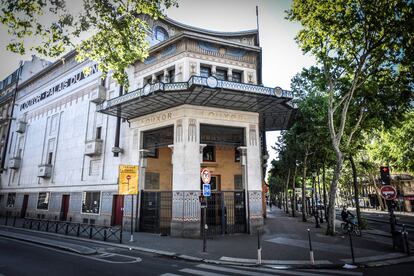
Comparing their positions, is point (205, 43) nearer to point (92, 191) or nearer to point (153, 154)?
point (153, 154)

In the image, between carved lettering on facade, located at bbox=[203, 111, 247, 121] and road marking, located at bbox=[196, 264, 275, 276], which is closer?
road marking, located at bbox=[196, 264, 275, 276]

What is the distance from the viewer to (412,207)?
5453cm

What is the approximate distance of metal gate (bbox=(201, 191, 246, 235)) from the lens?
1668 cm

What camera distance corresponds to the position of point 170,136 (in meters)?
20.0

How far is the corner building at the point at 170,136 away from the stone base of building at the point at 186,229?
60 millimetres

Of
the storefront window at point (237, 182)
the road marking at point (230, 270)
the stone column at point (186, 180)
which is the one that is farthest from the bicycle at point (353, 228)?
the road marking at point (230, 270)

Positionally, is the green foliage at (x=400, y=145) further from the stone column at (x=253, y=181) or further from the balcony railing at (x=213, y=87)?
the balcony railing at (x=213, y=87)

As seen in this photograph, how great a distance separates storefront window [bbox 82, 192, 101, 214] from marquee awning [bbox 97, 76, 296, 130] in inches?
315

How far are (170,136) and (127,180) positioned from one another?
20.8 feet

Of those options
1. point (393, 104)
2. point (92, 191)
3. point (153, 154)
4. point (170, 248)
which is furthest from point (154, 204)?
point (393, 104)

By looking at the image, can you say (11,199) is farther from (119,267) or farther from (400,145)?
(400,145)

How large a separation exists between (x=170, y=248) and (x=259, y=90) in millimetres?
10278

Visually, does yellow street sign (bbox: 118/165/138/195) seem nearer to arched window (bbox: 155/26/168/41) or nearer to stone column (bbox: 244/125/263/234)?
stone column (bbox: 244/125/263/234)

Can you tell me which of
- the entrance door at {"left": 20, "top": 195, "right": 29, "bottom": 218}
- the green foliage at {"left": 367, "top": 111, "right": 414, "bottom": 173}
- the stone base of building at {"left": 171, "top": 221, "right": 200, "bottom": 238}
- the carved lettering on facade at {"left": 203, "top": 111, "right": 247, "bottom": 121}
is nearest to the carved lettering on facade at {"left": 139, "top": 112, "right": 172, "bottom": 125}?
the carved lettering on facade at {"left": 203, "top": 111, "right": 247, "bottom": 121}
